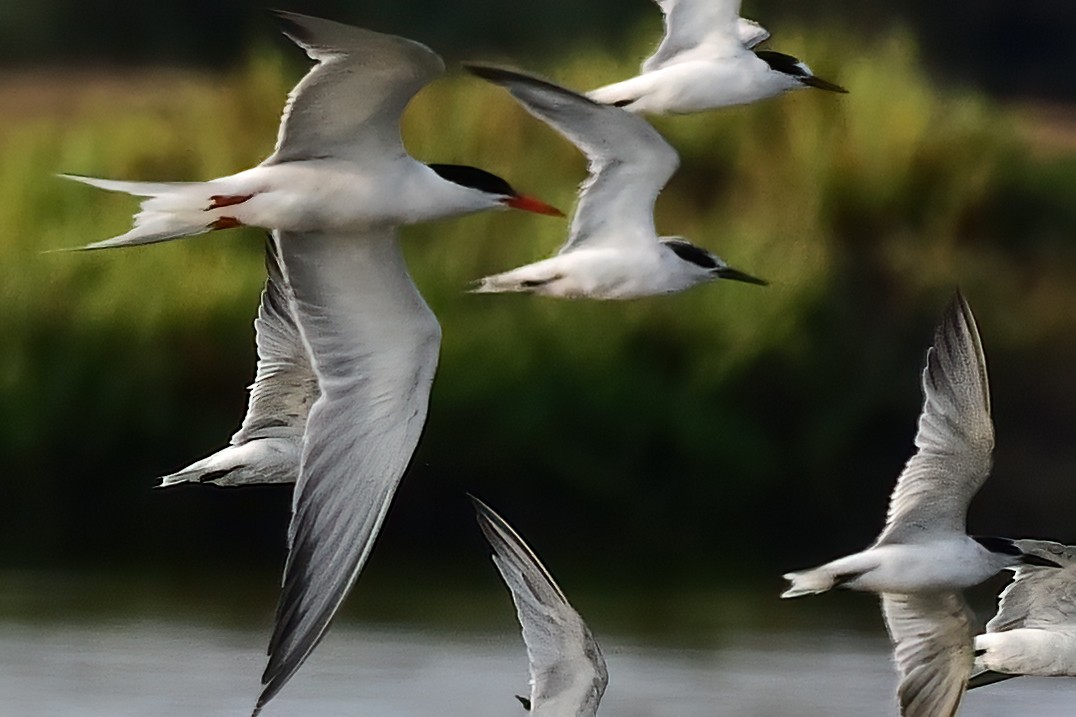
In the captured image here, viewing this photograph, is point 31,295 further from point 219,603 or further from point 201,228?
point 201,228

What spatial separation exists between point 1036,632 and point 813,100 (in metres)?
4.50

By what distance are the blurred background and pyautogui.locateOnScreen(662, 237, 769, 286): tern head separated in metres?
2.21

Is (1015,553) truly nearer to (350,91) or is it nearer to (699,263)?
(699,263)

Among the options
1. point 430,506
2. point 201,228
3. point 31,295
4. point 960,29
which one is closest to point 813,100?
point 960,29

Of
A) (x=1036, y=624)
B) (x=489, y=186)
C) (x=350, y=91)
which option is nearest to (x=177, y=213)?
(x=350, y=91)

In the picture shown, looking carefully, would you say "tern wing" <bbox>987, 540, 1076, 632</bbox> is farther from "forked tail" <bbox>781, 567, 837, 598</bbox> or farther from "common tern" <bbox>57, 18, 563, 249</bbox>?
"common tern" <bbox>57, 18, 563, 249</bbox>

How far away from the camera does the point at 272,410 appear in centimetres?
609

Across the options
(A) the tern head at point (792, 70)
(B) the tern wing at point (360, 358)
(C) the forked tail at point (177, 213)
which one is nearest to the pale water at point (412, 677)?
(A) the tern head at point (792, 70)

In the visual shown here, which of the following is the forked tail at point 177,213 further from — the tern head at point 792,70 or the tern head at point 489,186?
the tern head at point 792,70

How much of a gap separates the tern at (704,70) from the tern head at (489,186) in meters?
0.94

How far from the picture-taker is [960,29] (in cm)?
1120

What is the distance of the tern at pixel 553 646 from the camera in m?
5.61

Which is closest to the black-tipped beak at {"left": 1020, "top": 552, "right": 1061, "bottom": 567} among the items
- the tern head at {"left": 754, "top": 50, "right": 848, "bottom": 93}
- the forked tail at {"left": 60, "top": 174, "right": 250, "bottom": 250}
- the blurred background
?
the tern head at {"left": 754, "top": 50, "right": 848, "bottom": 93}

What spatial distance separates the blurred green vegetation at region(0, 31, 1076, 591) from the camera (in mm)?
9141
